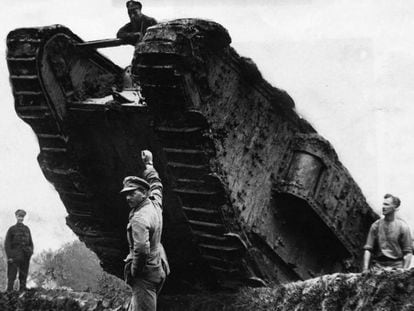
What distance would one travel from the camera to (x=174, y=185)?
25.5ft

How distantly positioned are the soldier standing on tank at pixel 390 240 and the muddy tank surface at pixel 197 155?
0.77 meters

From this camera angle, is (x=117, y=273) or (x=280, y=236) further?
(x=117, y=273)

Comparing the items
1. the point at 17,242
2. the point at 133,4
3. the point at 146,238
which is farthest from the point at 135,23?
the point at 17,242

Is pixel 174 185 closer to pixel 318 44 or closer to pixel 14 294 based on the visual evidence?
pixel 14 294

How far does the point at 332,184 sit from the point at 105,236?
2.75 meters

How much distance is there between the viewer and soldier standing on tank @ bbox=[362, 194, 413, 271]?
754cm

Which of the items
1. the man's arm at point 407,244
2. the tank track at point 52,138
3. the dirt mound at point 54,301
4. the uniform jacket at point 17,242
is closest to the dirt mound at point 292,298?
the dirt mound at point 54,301

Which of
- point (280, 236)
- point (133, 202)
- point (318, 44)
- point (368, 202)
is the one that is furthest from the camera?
point (318, 44)

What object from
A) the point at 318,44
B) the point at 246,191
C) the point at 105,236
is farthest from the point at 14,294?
the point at 318,44

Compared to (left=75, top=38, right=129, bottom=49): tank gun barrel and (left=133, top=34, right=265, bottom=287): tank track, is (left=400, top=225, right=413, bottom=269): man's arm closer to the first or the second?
(left=133, top=34, right=265, bottom=287): tank track

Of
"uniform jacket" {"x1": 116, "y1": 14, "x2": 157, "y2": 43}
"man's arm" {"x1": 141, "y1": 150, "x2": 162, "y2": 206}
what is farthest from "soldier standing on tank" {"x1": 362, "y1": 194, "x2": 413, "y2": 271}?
"uniform jacket" {"x1": 116, "y1": 14, "x2": 157, "y2": 43}

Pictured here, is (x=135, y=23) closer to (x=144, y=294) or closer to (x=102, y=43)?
(x=102, y=43)

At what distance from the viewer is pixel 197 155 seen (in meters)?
7.35

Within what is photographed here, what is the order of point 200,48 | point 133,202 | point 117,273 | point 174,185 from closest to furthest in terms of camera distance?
point 133,202 → point 200,48 → point 174,185 → point 117,273
